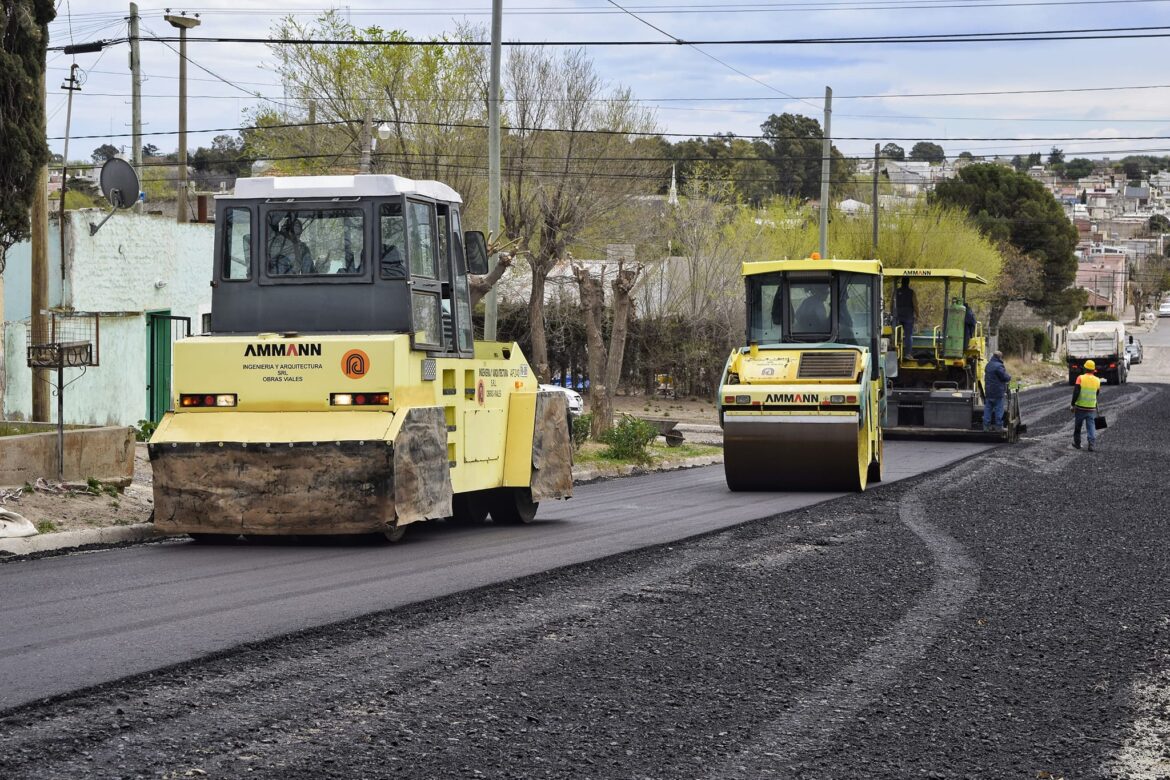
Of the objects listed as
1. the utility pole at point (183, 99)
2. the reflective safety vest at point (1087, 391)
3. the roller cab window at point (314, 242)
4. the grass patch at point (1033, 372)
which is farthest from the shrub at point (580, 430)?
the grass patch at point (1033, 372)

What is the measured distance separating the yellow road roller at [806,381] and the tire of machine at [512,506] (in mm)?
4395

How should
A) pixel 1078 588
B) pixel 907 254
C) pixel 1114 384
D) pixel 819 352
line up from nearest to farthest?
1. pixel 1078 588
2. pixel 819 352
3. pixel 907 254
4. pixel 1114 384

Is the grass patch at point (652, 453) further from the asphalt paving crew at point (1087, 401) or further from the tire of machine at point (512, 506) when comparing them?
the tire of machine at point (512, 506)

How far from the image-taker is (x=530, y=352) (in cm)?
4488

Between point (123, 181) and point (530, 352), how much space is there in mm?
Result: 23718

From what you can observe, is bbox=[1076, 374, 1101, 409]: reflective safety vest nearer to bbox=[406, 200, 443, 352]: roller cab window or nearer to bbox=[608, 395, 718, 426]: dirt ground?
bbox=[608, 395, 718, 426]: dirt ground

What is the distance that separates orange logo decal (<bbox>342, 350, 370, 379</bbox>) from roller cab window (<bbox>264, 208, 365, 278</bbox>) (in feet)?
3.29

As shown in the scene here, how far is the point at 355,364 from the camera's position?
488 inches

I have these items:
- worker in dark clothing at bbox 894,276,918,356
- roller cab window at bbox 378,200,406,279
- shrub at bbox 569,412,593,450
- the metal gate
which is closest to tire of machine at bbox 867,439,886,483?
shrub at bbox 569,412,593,450

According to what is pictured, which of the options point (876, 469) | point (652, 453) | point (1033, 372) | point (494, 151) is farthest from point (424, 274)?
point (1033, 372)

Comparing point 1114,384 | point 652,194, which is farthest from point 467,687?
point 1114,384

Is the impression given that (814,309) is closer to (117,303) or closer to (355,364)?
(355,364)

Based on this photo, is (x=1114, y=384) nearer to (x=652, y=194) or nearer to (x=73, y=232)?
(x=652, y=194)

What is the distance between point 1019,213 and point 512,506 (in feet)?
240
